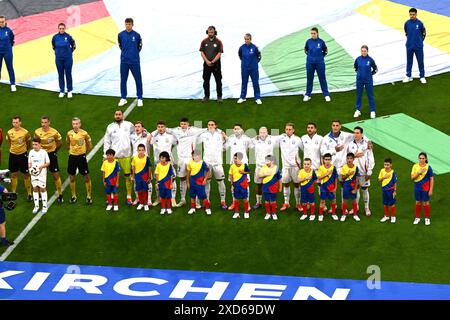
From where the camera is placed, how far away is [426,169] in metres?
20.6

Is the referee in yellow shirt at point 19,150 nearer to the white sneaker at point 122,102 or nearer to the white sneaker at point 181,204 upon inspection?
the white sneaker at point 181,204

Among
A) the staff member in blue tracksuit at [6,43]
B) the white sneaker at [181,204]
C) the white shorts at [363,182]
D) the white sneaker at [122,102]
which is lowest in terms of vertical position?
the white sneaker at [181,204]

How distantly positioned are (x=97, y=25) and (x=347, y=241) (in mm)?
11706

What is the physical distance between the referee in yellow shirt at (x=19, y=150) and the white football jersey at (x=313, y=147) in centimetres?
548

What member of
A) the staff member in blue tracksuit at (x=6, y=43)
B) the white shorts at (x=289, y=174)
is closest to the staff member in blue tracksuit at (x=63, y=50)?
the staff member in blue tracksuit at (x=6, y=43)

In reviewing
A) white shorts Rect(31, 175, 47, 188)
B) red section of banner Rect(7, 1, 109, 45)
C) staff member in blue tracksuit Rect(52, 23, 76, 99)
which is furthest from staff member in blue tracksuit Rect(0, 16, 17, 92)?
white shorts Rect(31, 175, 47, 188)

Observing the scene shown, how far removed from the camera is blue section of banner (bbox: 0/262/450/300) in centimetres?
1869

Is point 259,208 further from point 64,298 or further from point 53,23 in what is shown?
point 53,23

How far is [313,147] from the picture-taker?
21703mm

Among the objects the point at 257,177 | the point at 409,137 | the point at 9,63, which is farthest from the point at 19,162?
the point at 409,137

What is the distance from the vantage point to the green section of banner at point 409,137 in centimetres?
2300

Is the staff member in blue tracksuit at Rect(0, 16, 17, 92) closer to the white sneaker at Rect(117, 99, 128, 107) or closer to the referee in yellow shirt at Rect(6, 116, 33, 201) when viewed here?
the white sneaker at Rect(117, 99, 128, 107)

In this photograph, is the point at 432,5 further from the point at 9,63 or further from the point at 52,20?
the point at 9,63
